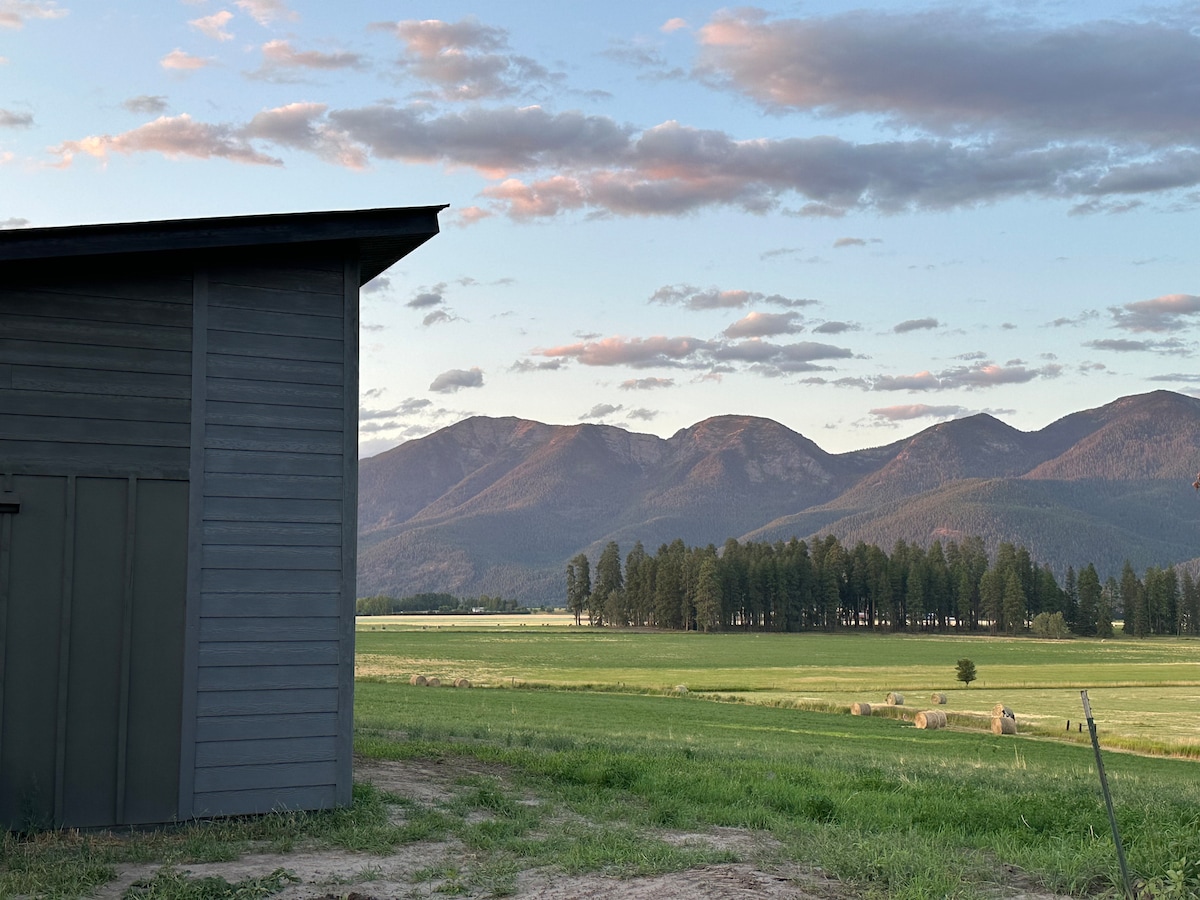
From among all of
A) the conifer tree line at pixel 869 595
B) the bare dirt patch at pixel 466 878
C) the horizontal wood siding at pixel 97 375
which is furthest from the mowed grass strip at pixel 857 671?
the horizontal wood siding at pixel 97 375

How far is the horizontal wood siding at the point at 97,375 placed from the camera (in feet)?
34.5

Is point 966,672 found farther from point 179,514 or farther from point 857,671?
point 179,514

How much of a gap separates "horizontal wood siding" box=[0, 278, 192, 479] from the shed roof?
487 mm

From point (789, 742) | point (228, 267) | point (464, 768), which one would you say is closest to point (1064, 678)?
point (789, 742)

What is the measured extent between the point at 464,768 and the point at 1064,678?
207ft

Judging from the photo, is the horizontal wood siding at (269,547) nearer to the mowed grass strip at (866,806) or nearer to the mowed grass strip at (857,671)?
the mowed grass strip at (866,806)

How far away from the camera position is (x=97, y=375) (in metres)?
10.8

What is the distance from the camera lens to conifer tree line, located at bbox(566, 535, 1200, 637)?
151875mm

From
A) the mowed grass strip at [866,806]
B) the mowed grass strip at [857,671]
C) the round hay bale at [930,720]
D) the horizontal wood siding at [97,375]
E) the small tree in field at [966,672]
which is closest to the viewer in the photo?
the mowed grass strip at [866,806]

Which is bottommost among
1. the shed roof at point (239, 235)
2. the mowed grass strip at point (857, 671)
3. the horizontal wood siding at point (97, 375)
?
the mowed grass strip at point (857, 671)

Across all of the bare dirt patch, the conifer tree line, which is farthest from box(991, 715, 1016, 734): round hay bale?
the conifer tree line

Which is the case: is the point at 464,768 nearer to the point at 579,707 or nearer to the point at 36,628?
the point at 36,628

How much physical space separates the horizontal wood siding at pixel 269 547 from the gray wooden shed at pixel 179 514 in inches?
0.8

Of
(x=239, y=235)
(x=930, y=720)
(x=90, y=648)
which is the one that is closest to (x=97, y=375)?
(x=239, y=235)
